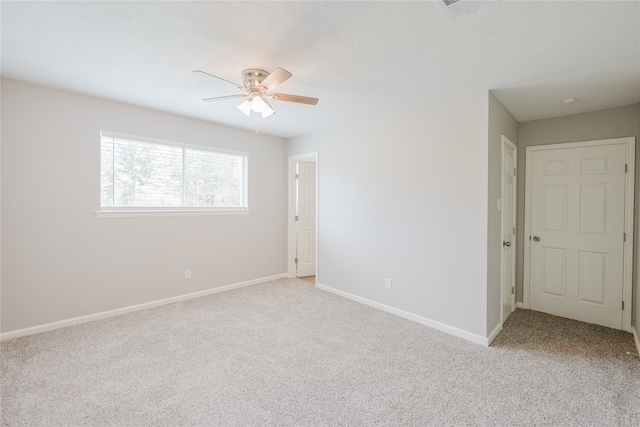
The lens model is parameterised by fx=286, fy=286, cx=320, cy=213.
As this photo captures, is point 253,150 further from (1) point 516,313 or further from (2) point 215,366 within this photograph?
(1) point 516,313

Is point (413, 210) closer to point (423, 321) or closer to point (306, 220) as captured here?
point (423, 321)

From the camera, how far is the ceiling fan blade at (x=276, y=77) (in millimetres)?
1949

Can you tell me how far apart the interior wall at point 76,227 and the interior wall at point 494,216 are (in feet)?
11.1

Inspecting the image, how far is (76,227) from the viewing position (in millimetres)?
2996

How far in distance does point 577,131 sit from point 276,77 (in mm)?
3483

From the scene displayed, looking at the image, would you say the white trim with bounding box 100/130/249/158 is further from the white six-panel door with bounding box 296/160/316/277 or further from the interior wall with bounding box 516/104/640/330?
the interior wall with bounding box 516/104/640/330

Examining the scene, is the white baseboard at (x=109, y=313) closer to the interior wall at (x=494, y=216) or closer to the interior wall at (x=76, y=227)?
the interior wall at (x=76, y=227)

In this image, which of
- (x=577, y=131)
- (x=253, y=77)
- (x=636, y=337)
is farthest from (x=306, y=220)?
(x=636, y=337)

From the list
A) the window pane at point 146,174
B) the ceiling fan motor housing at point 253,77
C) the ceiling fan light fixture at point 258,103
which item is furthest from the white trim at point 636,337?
the window pane at point 146,174

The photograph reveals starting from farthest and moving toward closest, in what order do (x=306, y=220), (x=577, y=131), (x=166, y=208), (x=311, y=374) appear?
1. (x=306, y=220)
2. (x=166, y=208)
3. (x=577, y=131)
4. (x=311, y=374)

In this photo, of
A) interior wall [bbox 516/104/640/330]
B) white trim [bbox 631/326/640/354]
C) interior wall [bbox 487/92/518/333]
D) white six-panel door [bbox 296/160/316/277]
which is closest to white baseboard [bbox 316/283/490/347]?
interior wall [bbox 487/92/518/333]

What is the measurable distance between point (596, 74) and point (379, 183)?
6.88 feet

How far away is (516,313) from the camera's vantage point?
3.51 meters

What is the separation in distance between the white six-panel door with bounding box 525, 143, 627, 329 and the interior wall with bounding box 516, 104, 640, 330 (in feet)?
0.34
